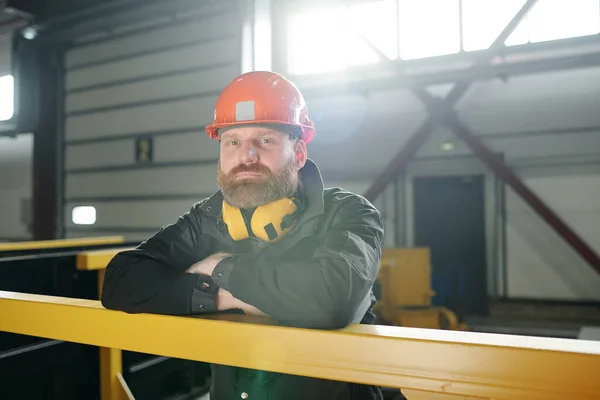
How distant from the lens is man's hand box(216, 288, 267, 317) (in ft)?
3.92

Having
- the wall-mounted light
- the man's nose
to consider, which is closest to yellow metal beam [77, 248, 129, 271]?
the man's nose

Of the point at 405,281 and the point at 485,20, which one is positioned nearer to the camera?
the point at 405,281

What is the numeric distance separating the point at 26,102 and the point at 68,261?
7.67 m

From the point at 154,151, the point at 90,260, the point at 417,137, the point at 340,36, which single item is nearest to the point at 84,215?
the point at 154,151

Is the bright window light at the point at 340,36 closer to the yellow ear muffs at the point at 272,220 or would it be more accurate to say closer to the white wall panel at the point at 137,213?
the white wall panel at the point at 137,213

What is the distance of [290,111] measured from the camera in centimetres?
164

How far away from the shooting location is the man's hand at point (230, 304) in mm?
1195

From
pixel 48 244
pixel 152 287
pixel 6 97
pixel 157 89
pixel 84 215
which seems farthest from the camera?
pixel 6 97

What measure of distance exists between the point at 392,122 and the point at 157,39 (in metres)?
4.38

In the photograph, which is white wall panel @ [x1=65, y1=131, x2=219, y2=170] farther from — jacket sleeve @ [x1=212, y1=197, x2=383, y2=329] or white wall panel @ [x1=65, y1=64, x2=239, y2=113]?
jacket sleeve @ [x1=212, y1=197, x2=383, y2=329]

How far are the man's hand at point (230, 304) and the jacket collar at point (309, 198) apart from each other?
0.45 meters

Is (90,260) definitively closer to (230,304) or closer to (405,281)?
(230,304)

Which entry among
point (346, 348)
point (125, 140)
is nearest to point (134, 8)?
point (125, 140)

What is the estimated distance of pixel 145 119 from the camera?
7.76m
